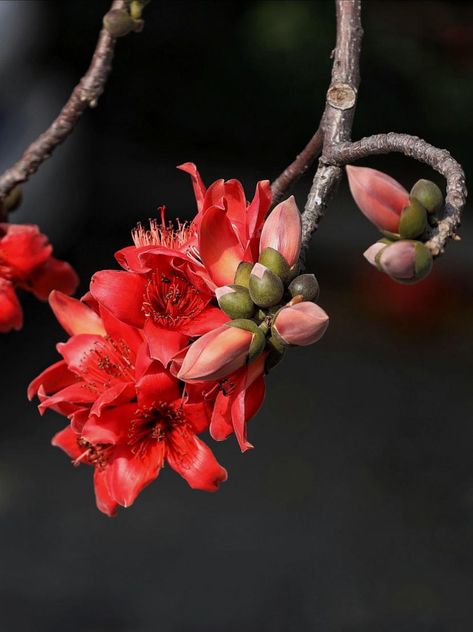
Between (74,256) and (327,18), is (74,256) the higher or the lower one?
the lower one

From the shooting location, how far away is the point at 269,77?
3842 mm

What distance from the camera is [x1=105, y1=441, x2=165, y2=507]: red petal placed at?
0.63m

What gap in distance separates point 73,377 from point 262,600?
1.72 metres

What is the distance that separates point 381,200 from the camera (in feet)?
1.55

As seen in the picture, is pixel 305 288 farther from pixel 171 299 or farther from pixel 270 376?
pixel 270 376

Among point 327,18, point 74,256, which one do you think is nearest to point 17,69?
point 74,256

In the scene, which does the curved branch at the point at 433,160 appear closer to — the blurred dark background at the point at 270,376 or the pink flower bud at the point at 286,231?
the pink flower bud at the point at 286,231

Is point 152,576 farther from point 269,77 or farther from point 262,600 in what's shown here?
point 269,77

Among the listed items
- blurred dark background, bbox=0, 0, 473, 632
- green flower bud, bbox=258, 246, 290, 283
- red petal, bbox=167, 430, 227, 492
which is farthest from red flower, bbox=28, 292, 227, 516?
blurred dark background, bbox=0, 0, 473, 632

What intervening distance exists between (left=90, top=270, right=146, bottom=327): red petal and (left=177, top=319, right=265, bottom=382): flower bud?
71 mm

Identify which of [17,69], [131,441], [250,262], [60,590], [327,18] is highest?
[250,262]

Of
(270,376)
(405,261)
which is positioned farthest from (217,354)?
(270,376)

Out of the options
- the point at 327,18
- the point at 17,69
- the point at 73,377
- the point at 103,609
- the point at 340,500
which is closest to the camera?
the point at 73,377

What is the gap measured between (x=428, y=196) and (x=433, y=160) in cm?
5
